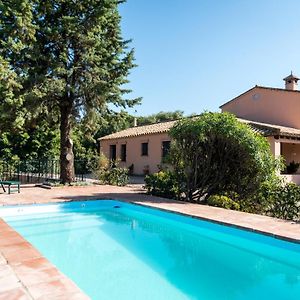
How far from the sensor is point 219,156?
12.3 metres

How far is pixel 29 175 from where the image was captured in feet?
73.2

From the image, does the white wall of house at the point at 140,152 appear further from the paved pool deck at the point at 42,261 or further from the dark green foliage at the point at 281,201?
the paved pool deck at the point at 42,261

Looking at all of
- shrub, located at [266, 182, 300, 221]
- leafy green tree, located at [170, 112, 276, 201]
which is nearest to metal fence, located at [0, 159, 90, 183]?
leafy green tree, located at [170, 112, 276, 201]

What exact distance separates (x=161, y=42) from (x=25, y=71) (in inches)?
284

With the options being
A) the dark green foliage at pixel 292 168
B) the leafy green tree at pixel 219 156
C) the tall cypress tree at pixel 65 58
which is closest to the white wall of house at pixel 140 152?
the tall cypress tree at pixel 65 58

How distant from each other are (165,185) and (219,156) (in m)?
2.60

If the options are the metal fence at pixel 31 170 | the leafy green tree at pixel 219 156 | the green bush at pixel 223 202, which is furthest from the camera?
the metal fence at pixel 31 170

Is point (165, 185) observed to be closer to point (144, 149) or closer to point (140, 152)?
point (144, 149)

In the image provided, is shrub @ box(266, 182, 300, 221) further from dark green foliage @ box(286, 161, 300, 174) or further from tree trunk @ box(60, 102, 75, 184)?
dark green foliage @ box(286, 161, 300, 174)

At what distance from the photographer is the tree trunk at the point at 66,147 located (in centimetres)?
1762

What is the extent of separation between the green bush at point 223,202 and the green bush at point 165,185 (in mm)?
1889

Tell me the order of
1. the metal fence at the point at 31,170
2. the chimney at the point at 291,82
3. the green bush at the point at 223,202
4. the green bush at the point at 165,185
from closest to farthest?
the green bush at the point at 223,202
the green bush at the point at 165,185
the metal fence at the point at 31,170
the chimney at the point at 291,82

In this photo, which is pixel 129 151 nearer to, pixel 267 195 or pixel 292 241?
pixel 267 195

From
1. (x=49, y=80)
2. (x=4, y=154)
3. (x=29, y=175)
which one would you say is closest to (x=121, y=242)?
(x=49, y=80)
